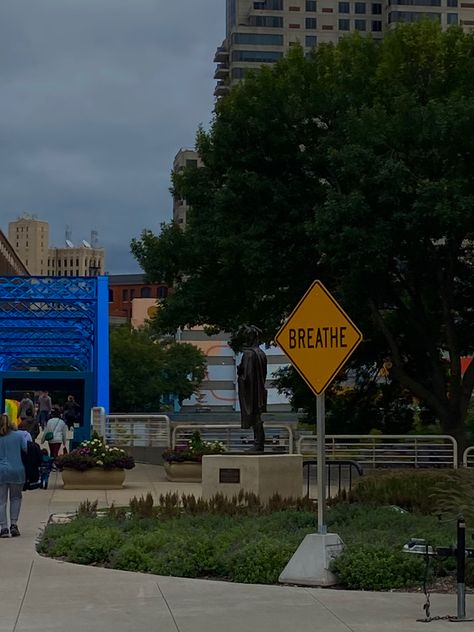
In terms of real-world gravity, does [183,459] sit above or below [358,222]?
below

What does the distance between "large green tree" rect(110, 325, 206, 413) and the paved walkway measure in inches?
3027

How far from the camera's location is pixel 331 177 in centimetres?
2748

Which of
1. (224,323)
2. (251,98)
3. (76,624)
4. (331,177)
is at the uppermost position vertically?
(251,98)

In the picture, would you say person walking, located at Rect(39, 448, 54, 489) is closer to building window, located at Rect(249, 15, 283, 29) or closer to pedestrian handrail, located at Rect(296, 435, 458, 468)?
pedestrian handrail, located at Rect(296, 435, 458, 468)

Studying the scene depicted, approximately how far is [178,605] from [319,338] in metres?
3.07

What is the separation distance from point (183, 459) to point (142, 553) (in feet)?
40.9

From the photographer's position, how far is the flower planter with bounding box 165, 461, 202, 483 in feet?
79.3

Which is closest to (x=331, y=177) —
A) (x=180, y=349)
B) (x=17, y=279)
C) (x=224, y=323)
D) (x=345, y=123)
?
(x=345, y=123)

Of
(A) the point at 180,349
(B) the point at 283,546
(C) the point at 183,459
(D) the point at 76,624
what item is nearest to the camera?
(D) the point at 76,624

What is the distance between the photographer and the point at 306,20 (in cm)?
13950

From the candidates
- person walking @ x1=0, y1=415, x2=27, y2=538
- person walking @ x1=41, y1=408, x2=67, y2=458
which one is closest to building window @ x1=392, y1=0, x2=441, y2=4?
person walking @ x1=41, y1=408, x2=67, y2=458

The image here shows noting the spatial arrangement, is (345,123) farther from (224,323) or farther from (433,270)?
(224,323)

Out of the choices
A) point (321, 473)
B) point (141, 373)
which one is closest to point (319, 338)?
point (321, 473)

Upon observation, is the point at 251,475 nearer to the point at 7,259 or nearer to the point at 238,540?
the point at 238,540
